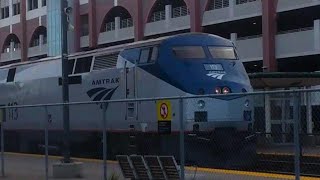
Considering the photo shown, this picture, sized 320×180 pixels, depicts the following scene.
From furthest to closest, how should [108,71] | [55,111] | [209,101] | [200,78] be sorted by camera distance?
[55,111] → [108,71] → [200,78] → [209,101]

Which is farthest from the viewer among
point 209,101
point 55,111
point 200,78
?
point 55,111

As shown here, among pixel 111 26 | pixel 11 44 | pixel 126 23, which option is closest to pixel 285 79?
pixel 126 23

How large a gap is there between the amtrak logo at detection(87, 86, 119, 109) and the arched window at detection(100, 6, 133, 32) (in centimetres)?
3264

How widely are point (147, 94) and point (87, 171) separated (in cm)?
366

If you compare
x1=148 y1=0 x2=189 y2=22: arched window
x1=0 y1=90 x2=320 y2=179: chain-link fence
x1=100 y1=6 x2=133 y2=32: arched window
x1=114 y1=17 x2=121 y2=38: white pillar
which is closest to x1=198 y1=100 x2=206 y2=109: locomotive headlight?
x1=0 y1=90 x2=320 y2=179: chain-link fence

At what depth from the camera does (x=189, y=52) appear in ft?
58.5

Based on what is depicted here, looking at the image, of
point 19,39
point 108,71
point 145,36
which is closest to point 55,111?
point 108,71

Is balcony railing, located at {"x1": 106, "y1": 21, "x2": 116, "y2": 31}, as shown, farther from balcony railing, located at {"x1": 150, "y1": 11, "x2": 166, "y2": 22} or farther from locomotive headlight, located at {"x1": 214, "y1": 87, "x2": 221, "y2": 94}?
locomotive headlight, located at {"x1": 214, "y1": 87, "x2": 221, "y2": 94}

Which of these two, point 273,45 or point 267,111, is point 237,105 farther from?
point 273,45

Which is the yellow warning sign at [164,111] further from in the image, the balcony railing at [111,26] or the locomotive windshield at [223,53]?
the balcony railing at [111,26]

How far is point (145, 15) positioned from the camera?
4984 centimetres

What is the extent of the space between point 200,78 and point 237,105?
156 cm

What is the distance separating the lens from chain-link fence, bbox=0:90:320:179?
10930 mm

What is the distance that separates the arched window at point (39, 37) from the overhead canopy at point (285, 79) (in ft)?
136
